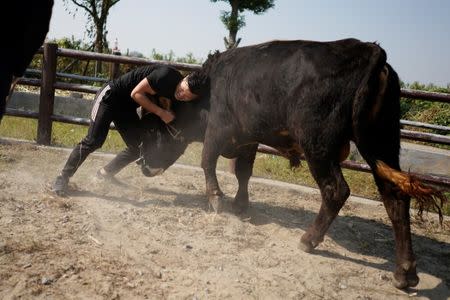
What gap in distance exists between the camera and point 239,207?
441 cm

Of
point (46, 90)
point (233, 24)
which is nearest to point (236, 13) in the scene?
point (233, 24)

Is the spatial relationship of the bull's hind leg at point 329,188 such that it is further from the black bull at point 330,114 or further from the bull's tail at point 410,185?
the bull's tail at point 410,185

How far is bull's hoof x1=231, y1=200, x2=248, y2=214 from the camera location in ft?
14.4

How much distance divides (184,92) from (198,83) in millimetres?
157

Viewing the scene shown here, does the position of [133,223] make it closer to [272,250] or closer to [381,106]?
[272,250]

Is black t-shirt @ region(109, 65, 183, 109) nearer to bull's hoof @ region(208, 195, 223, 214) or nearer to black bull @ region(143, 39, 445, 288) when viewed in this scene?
black bull @ region(143, 39, 445, 288)

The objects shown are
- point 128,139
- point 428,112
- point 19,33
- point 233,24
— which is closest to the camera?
point 19,33

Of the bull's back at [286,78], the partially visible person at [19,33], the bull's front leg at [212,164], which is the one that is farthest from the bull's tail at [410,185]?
the partially visible person at [19,33]

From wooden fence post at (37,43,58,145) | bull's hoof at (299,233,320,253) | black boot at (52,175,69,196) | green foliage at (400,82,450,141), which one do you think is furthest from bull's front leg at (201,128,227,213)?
green foliage at (400,82,450,141)

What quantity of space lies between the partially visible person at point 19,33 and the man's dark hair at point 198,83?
5.80 ft

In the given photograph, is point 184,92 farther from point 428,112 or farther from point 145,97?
point 428,112

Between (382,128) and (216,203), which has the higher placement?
(382,128)

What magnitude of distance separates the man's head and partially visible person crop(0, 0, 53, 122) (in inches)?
69.4

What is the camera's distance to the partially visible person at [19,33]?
92.3 inches
